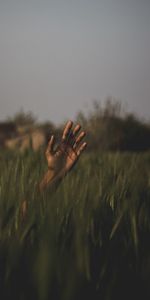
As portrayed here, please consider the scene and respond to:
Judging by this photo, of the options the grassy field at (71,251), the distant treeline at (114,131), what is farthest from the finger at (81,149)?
→ the distant treeline at (114,131)

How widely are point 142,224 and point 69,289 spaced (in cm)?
47

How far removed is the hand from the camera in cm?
134

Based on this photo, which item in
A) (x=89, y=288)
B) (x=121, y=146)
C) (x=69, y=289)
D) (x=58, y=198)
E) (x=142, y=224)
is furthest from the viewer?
(x=121, y=146)

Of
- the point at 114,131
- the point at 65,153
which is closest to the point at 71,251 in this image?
the point at 65,153

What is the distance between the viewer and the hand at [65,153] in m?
1.34

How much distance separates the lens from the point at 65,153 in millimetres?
1429

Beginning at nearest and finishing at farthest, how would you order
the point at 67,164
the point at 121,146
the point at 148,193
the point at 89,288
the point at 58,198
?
1. the point at 89,288
2. the point at 58,198
3. the point at 148,193
4. the point at 67,164
5. the point at 121,146

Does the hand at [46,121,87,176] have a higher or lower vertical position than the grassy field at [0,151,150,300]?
higher

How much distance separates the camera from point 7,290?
0.45 meters

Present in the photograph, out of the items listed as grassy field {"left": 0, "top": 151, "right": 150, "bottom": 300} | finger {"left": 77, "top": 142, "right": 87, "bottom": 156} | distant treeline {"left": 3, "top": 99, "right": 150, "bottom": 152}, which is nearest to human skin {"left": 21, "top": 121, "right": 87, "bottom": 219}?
finger {"left": 77, "top": 142, "right": 87, "bottom": 156}

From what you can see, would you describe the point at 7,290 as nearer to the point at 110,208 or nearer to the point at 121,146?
the point at 110,208

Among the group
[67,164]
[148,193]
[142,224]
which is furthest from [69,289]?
[67,164]

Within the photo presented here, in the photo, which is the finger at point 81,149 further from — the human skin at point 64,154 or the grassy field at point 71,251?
the grassy field at point 71,251

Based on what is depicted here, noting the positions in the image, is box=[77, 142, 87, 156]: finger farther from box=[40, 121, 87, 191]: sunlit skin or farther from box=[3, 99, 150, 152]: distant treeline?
box=[3, 99, 150, 152]: distant treeline
